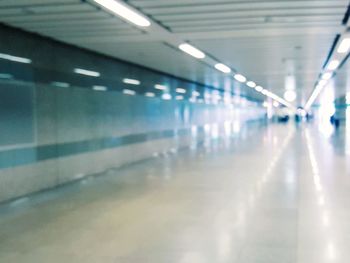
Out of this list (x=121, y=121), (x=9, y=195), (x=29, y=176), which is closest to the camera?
(x=9, y=195)

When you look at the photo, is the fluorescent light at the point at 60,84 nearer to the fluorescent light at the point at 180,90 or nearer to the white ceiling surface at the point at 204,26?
the white ceiling surface at the point at 204,26

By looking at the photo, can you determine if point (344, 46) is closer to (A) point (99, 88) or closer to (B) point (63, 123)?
(A) point (99, 88)

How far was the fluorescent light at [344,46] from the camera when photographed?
923 cm

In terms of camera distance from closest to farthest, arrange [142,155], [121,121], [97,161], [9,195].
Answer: [9,195] < [97,161] < [121,121] < [142,155]

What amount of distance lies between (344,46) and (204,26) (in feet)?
13.0

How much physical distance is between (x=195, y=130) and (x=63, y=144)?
12.9 m

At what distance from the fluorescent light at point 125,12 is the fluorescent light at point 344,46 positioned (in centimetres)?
447

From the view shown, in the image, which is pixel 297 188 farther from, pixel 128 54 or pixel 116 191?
pixel 128 54

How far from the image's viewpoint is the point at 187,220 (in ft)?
21.1

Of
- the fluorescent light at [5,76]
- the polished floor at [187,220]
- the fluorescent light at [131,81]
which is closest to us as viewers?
the polished floor at [187,220]

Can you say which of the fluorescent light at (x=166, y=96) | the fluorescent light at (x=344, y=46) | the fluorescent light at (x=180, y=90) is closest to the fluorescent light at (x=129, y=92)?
the fluorescent light at (x=166, y=96)

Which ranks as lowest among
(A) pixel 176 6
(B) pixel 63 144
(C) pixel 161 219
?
(C) pixel 161 219

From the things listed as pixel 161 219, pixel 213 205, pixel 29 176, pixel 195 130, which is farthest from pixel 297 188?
pixel 195 130

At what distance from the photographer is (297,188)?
29.4ft
